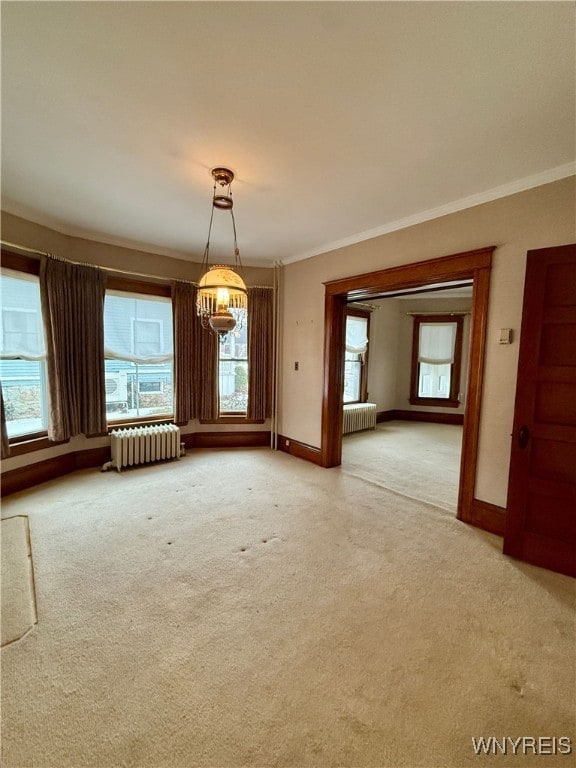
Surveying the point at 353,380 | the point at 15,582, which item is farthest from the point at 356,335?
the point at 15,582

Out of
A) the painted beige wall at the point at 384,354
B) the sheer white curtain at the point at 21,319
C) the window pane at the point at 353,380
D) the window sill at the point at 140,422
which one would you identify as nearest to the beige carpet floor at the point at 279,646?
the window sill at the point at 140,422

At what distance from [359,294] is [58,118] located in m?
3.22

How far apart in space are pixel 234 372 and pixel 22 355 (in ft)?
8.73

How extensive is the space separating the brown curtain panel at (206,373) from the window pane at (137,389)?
0.39m

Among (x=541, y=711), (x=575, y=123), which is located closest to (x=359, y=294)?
(x=575, y=123)

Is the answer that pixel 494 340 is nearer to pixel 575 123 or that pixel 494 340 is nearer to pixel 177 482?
pixel 575 123

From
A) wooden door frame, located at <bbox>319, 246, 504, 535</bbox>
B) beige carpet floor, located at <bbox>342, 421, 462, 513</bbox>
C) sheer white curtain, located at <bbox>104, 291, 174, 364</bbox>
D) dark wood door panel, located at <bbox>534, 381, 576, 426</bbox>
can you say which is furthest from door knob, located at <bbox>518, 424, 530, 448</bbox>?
sheer white curtain, located at <bbox>104, 291, 174, 364</bbox>

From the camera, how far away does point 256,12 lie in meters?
1.32

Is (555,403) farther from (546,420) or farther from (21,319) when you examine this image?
(21,319)

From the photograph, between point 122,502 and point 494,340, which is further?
point 122,502

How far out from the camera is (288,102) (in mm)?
1805

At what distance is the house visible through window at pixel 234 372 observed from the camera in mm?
5188

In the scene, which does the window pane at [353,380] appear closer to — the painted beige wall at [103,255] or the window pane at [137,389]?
the painted beige wall at [103,255]

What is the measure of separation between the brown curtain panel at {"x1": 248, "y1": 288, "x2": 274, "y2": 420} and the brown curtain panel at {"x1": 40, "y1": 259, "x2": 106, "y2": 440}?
1975 millimetres
